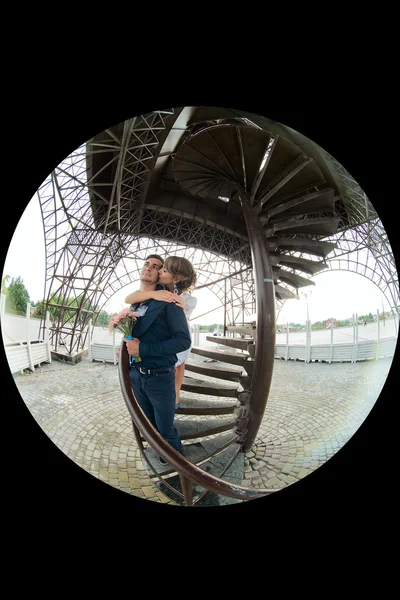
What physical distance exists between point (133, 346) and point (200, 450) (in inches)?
28.6

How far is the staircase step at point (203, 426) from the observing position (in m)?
1.56

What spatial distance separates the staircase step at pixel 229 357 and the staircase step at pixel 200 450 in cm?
40

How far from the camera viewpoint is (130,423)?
5.15 feet

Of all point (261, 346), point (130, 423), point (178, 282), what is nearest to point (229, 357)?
point (261, 346)

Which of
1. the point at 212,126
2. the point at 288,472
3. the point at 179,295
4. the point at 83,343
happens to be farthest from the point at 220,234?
the point at 288,472

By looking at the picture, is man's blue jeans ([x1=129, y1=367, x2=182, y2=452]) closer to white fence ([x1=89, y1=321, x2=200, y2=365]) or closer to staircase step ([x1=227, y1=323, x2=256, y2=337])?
white fence ([x1=89, y1=321, x2=200, y2=365])

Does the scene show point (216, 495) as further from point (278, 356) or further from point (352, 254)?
→ point (352, 254)

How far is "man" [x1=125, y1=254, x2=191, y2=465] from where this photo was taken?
139 centimetres

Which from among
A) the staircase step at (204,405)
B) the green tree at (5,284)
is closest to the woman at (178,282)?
the staircase step at (204,405)

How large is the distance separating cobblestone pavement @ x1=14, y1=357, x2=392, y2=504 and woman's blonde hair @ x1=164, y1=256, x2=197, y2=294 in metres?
0.61

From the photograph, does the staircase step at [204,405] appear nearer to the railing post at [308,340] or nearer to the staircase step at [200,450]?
the staircase step at [200,450]

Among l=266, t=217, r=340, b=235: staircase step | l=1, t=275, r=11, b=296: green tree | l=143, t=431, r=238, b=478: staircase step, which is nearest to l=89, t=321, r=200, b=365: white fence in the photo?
l=143, t=431, r=238, b=478: staircase step

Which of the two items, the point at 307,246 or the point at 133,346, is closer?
the point at 133,346

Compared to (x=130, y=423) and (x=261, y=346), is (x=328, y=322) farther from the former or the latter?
(x=130, y=423)
